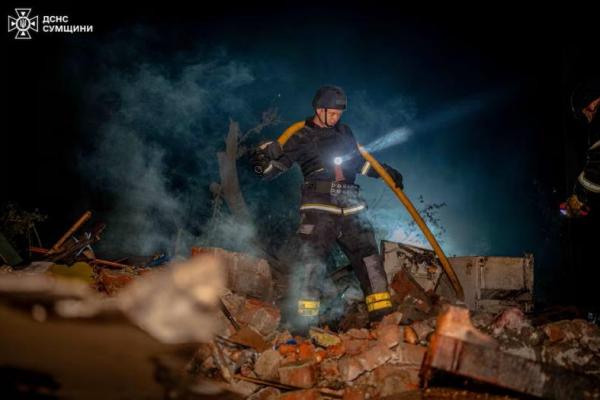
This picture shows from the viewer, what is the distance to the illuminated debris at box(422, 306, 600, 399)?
194 cm

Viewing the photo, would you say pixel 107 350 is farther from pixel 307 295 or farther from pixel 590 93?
pixel 590 93

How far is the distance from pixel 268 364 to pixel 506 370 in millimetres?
1813

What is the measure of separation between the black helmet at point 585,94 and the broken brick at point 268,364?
158 inches

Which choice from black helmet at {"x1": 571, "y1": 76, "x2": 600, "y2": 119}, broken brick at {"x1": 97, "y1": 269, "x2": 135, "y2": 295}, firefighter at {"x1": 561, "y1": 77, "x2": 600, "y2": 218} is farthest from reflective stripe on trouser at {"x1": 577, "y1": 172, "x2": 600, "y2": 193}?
broken brick at {"x1": 97, "y1": 269, "x2": 135, "y2": 295}

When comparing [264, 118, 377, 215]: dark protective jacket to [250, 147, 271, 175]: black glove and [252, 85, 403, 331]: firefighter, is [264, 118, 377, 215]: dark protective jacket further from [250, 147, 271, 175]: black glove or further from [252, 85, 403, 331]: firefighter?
[250, 147, 271, 175]: black glove

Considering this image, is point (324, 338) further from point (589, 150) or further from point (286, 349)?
point (589, 150)

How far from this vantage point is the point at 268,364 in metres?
3.04

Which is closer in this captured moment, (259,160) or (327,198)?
(259,160)

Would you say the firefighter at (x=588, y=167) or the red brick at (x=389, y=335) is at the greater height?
the firefighter at (x=588, y=167)

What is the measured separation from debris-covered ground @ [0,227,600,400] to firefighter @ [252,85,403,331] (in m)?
0.44

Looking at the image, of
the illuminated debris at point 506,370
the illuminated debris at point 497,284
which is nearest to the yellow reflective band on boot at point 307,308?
the illuminated debris at point 506,370

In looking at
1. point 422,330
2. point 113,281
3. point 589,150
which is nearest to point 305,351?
point 422,330

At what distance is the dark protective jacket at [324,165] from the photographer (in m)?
4.12

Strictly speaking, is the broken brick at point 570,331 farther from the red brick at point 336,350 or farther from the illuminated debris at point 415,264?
the illuminated debris at point 415,264
